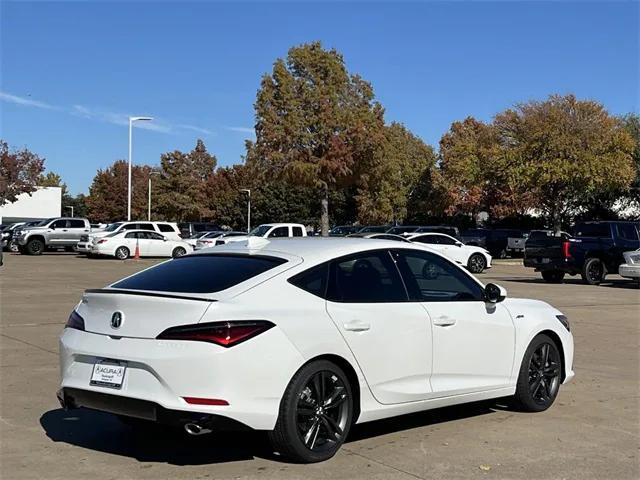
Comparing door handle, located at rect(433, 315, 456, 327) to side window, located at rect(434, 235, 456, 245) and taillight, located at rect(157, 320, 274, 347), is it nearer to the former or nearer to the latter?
taillight, located at rect(157, 320, 274, 347)

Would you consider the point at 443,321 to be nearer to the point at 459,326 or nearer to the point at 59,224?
the point at 459,326

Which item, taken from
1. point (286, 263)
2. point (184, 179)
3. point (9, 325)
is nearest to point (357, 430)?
point (286, 263)

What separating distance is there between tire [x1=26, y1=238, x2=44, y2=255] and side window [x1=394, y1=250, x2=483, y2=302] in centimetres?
3423

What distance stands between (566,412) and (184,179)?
259 ft

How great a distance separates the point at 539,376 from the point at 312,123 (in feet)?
132

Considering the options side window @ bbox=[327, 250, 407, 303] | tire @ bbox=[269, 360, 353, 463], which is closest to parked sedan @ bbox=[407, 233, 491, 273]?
side window @ bbox=[327, 250, 407, 303]

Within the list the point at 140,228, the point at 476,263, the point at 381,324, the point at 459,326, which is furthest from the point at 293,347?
the point at 140,228

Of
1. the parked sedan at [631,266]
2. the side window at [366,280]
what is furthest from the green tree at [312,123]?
the side window at [366,280]

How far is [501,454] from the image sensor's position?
576 cm

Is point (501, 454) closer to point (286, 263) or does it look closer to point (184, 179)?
point (286, 263)

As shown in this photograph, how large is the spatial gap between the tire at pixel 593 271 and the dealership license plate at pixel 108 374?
20.7 m

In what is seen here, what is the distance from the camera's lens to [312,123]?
1827 inches

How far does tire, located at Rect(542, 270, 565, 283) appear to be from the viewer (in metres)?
25.1

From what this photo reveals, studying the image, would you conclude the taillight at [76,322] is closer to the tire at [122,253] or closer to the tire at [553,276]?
the tire at [553,276]
